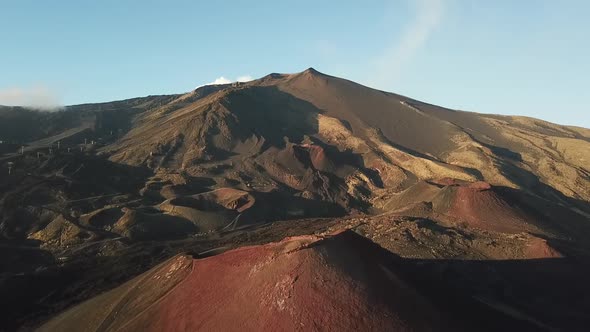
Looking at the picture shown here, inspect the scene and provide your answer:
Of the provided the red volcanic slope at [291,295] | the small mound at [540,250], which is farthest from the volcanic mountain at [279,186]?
the red volcanic slope at [291,295]

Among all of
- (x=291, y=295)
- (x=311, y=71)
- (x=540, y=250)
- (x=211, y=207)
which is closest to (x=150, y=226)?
(x=211, y=207)

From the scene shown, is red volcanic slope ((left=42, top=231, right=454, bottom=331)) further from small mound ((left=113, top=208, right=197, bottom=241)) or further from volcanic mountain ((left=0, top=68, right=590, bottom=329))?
small mound ((left=113, top=208, right=197, bottom=241))

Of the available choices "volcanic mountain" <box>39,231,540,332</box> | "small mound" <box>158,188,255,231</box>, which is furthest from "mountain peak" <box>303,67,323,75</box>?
"volcanic mountain" <box>39,231,540,332</box>

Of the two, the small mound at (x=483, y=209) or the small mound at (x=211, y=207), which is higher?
the small mound at (x=483, y=209)

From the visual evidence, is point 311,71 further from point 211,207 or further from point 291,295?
point 291,295

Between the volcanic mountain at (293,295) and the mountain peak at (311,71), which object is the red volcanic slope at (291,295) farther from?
the mountain peak at (311,71)

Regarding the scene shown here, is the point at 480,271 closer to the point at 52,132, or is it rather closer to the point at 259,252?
the point at 259,252

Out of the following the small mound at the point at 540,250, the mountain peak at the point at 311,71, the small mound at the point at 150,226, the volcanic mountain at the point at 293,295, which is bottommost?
the small mound at the point at 150,226
